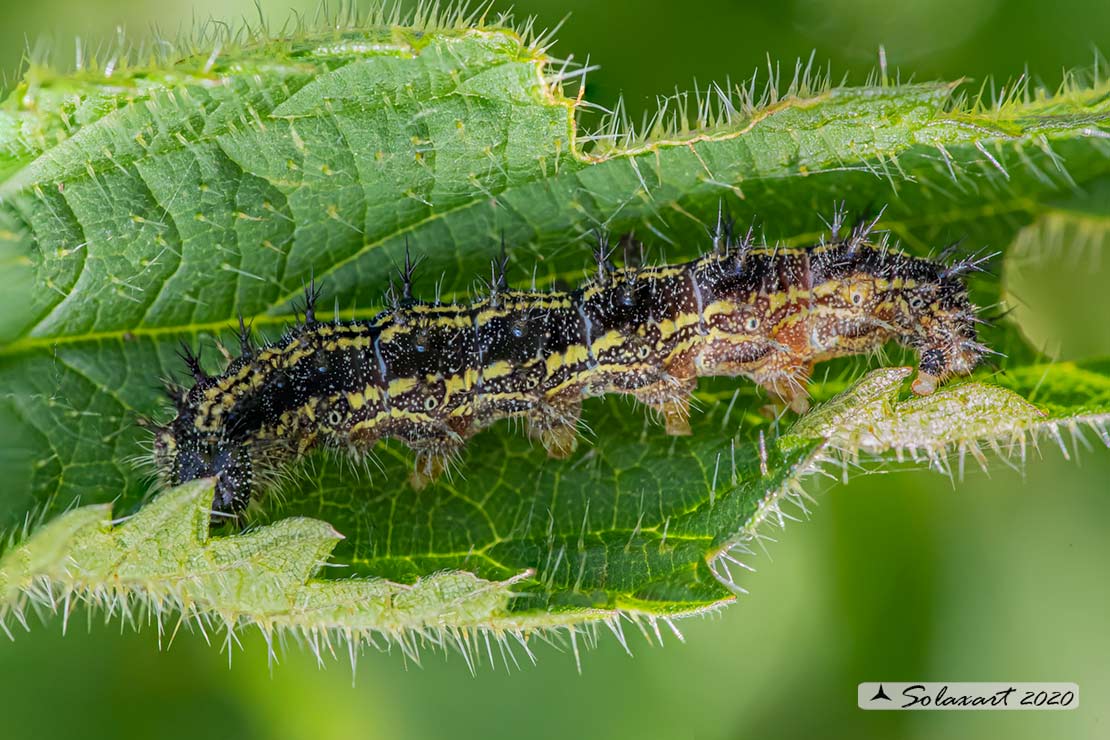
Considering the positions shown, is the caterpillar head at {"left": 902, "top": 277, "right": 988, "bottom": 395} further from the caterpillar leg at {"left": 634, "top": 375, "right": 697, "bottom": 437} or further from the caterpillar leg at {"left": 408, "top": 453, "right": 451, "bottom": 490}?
the caterpillar leg at {"left": 408, "top": 453, "right": 451, "bottom": 490}

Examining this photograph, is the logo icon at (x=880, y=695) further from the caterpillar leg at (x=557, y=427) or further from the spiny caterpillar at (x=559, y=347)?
the caterpillar leg at (x=557, y=427)

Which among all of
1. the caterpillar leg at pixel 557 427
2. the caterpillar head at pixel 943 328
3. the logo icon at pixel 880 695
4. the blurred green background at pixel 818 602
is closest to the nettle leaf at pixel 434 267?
the caterpillar leg at pixel 557 427

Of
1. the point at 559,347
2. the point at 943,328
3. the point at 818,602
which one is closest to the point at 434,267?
the point at 559,347

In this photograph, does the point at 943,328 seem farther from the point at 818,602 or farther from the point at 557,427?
the point at 557,427

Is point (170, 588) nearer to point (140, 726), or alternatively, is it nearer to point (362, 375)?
point (362, 375)

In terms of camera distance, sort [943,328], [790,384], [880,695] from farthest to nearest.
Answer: [880,695] < [790,384] < [943,328]

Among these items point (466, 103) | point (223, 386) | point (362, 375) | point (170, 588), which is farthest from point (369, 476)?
point (466, 103)
